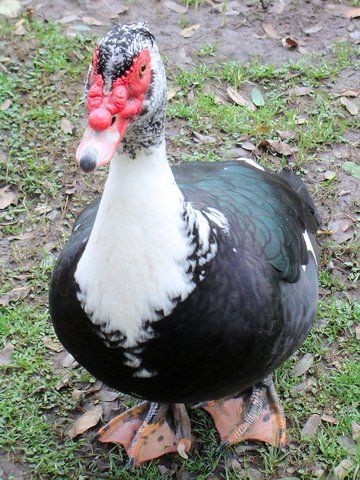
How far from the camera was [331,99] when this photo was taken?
481 centimetres

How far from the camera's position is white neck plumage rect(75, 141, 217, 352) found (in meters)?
2.17

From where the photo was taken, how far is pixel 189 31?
5.25 m

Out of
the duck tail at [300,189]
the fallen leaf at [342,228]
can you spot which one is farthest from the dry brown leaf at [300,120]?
the duck tail at [300,189]

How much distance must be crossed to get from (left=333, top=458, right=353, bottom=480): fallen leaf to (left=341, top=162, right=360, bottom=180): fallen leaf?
5.87ft

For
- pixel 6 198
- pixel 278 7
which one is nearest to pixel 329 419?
pixel 6 198

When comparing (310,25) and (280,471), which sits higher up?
(310,25)

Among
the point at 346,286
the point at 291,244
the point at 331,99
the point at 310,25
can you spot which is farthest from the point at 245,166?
the point at 310,25

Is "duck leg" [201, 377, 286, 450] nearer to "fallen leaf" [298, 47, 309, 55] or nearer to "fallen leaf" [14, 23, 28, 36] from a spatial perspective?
"fallen leaf" [298, 47, 309, 55]

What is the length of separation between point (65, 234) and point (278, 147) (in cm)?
137

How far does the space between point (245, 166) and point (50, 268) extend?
48.5 inches

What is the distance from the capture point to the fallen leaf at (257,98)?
15.7ft

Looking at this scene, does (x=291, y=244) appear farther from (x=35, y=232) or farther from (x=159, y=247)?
(x=35, y=232)

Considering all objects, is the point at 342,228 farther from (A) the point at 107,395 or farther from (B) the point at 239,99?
(A) the point at 107,395

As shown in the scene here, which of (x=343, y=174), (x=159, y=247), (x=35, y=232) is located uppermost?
(x=159, y=247)
